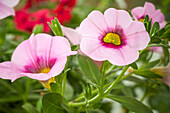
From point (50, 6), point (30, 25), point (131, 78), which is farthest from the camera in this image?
point (50, 6)

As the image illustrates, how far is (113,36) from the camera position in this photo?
0.30 metres

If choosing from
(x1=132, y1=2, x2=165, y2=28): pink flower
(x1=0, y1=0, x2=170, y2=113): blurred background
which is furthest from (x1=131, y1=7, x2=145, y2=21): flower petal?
(x1=0, y1=0, x2=170, y2=113): blurred background

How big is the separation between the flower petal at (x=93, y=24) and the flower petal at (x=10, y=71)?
0.29 feet

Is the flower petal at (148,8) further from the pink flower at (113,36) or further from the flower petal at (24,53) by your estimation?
the flower petal at (24,53)

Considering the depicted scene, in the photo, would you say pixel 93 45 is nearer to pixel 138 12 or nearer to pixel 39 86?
pixel 138 12

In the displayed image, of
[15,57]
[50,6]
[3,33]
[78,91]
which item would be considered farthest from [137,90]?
[50,6]

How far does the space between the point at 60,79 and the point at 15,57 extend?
0.07 meters

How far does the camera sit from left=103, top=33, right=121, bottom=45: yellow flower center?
0.29 metres

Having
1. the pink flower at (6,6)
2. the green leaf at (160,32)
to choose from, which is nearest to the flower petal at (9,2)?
the pink flower at (6,6)

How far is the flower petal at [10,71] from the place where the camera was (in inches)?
10.5

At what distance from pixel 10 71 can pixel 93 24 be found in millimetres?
112

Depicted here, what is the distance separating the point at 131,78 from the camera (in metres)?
0.46

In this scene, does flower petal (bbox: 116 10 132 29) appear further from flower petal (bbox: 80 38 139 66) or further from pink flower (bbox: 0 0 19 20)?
pink flower (bbox: 0 0 19 20)

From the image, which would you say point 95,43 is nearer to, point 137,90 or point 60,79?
point 60,79
